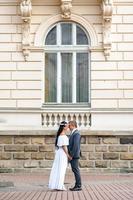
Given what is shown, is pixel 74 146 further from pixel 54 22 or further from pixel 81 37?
pixel 54 22

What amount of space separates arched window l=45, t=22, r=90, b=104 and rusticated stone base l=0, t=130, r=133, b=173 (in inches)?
62.7

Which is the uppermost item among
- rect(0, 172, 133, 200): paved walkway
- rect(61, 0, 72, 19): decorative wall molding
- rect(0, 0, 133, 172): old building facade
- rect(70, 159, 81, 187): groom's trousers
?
rect(61, 0, 72, 19): decorative wall molding

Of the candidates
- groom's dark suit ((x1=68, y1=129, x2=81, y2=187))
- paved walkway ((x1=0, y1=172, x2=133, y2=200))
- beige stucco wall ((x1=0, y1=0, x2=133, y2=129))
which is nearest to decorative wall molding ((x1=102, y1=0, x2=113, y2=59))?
beige stucco wall ((x1=0, y1=0, x2=133, y2=129))

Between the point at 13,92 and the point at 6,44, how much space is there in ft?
6.03

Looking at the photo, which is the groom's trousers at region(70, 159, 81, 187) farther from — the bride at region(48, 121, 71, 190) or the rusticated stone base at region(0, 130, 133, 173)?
the rusticated stone base at region(0, 130, 133, 173)

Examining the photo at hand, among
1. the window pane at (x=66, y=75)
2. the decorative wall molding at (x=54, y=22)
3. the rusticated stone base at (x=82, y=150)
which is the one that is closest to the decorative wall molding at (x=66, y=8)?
the decorative wall molding at (x=54, y=22)

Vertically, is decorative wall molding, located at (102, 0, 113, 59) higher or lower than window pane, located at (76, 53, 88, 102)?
higher

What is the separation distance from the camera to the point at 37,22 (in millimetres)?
21531

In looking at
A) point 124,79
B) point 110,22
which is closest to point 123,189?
point 124,79

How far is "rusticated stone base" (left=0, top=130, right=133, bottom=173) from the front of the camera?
20.8m

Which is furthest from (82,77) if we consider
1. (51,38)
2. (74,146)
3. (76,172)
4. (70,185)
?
(76,172)

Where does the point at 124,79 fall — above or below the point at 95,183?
above

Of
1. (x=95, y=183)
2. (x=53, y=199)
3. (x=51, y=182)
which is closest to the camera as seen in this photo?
(x=53, y=199)

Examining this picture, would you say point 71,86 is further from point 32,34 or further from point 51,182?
point 51,182
